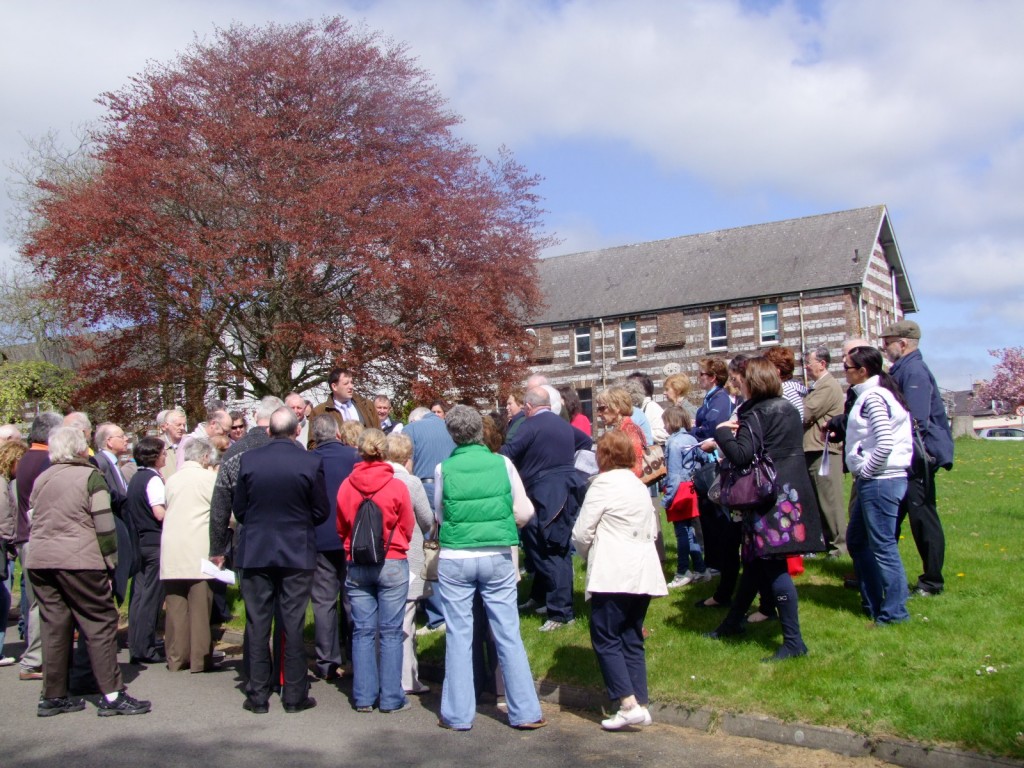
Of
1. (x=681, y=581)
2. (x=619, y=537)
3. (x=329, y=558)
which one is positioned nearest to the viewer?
(x=619, y=537)

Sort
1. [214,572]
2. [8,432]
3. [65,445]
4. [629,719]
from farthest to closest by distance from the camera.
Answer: [8,432]
[214,572]
[65,445]
[629,719]

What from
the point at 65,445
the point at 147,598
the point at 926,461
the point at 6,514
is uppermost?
the point at 65,445

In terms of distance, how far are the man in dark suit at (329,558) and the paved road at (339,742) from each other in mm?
620

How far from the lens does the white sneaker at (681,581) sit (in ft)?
29.2

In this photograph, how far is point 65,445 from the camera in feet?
22.4

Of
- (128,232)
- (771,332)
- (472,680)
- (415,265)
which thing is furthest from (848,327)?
(472,680)

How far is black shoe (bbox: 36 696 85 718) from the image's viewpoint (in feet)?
21.7

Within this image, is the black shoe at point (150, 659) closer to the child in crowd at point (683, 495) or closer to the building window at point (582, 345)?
the child in crowd at point (683, 495)

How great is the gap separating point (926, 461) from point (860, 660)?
178 centimetres

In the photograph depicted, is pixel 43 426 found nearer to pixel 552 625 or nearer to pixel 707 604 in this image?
pixel 552 625

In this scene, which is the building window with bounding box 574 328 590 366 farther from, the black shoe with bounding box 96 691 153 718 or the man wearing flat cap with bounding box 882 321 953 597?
the black shoe with bounding box 96 691 153 718

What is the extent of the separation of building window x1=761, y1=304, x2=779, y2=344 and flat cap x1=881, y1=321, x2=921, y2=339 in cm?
2820

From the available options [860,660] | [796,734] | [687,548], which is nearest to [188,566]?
[687,548]

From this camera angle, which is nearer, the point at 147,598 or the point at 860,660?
the point at 860,660
